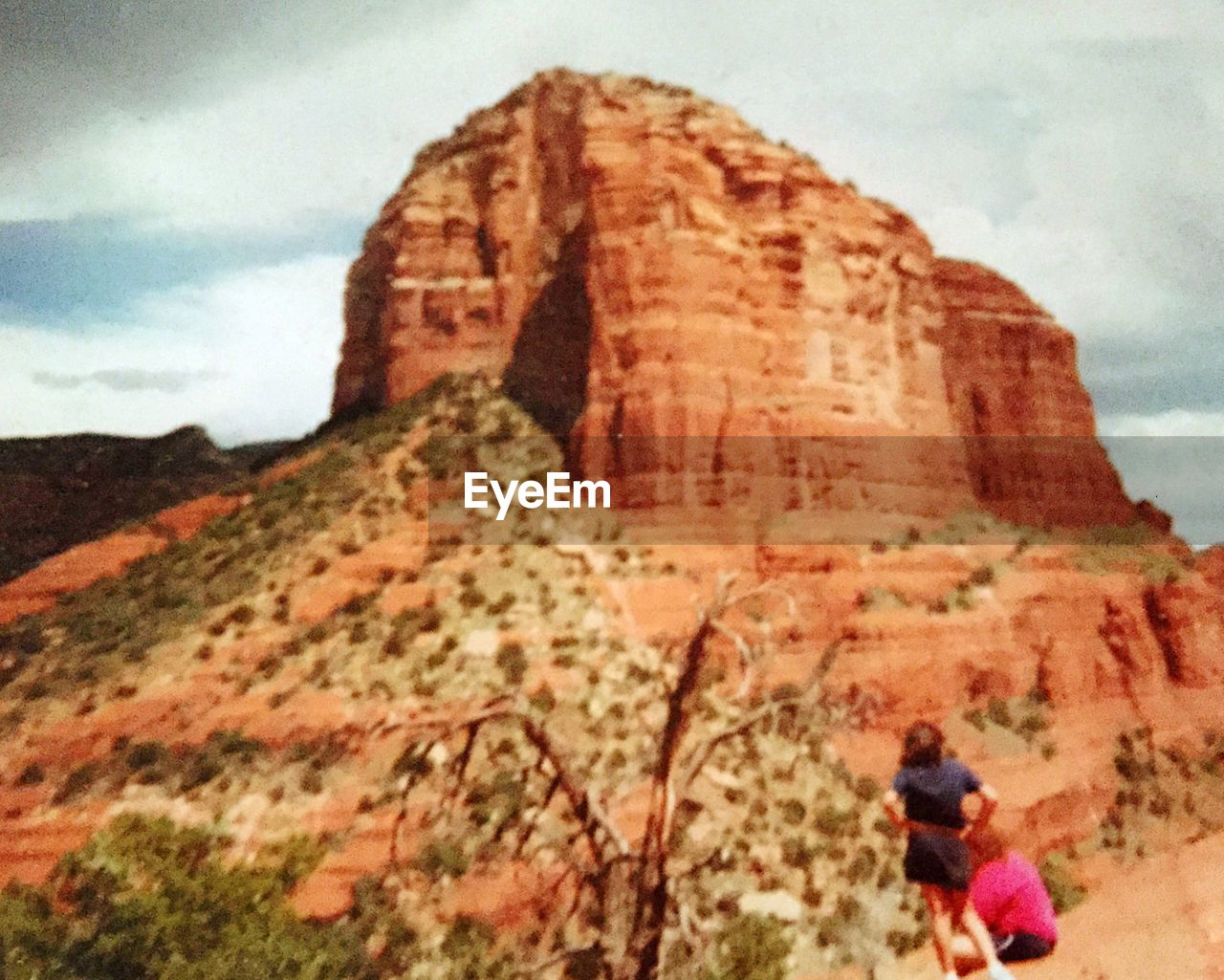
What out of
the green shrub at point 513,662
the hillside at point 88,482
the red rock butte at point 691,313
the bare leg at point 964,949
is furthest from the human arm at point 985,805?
the hillside at point 88,482

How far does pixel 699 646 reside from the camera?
955 centimetres

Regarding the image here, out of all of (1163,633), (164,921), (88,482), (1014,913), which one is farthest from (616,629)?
(88,482)

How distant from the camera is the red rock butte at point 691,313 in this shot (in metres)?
34.1

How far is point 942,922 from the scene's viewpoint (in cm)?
765

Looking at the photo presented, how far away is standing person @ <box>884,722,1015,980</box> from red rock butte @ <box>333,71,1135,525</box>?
2475 centimetres

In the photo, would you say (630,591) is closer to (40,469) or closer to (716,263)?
(716,263)

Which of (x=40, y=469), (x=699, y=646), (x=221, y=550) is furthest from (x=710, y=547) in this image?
(x=40, y=469)

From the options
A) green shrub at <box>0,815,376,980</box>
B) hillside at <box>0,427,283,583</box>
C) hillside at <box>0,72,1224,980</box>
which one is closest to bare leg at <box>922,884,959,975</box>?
hillside at <box>0,72,1224,980</box>

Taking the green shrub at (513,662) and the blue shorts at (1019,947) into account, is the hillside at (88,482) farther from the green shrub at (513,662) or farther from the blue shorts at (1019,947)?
the blue shorts at (1019,947)

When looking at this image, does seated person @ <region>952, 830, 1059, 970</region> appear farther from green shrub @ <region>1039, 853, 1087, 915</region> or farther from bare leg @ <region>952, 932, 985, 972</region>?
green shrub @ <region>1039, 853, 1087, 915</region>

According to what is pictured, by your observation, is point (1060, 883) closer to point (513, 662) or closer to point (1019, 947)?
point (513, 662)

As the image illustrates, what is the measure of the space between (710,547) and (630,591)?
3.58 meters

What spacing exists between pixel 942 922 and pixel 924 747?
1455mm

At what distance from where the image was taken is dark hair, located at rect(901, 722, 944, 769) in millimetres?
7652
